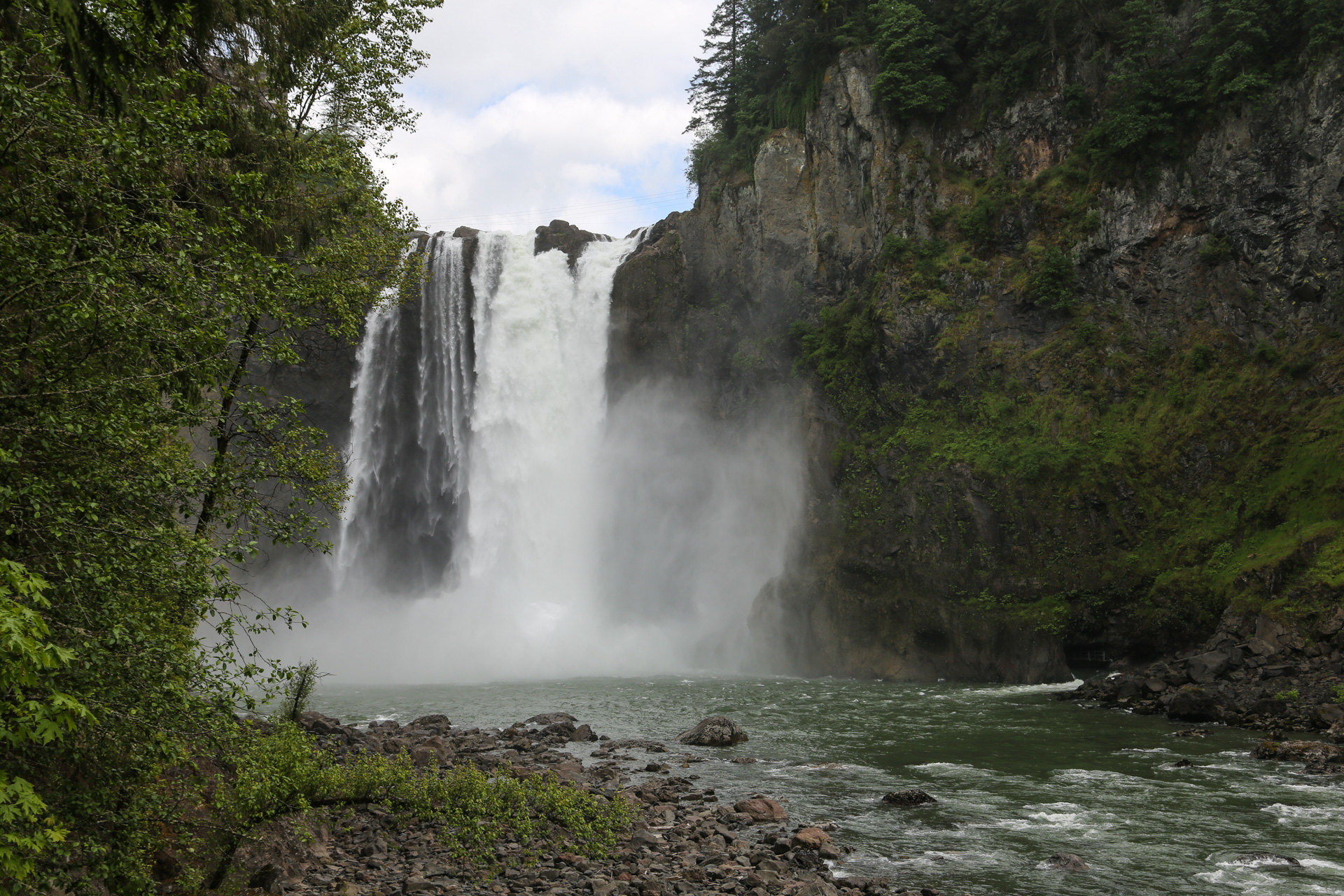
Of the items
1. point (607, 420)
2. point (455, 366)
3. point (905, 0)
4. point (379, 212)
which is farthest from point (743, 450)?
point (379, 212)

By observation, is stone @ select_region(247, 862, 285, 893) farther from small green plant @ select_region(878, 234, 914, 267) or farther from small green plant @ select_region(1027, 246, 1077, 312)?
small green plant @ select_region(878, 234, 914, 267)

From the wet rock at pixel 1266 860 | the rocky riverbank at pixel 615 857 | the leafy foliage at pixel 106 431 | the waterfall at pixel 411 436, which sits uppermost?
the waterfall at pixel 411 436

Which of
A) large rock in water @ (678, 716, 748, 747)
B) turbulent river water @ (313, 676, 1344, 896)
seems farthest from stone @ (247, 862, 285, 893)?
large rock in water @ (678, 716, 748, 747)

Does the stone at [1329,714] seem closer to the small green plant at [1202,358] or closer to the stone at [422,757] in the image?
the small green plant at [1202,358]

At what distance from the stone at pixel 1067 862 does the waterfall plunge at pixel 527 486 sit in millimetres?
26674

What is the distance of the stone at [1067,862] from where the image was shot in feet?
37.9

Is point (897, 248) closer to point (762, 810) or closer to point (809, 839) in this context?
point (762, 810)

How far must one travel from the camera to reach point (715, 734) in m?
20.6

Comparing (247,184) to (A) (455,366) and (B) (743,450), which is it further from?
(A) (455,366)

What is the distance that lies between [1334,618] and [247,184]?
26.8 m

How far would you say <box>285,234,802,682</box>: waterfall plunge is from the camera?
40.2 m

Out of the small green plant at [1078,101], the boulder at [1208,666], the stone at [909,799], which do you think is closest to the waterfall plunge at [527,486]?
the small green plant at [1078,101]

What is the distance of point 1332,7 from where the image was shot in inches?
1105

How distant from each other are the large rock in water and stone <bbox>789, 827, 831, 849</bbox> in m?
7.68
